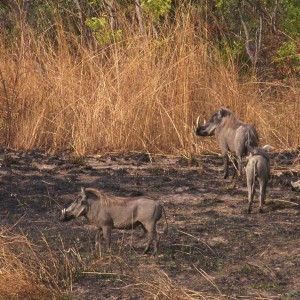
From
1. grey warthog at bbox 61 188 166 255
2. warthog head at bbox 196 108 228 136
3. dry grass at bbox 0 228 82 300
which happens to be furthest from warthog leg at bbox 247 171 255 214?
dry grass at bbox 0 228 82 300

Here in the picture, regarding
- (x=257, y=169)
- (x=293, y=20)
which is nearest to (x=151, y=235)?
(x=257, y=169)

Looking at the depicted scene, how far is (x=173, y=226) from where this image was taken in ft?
24.5

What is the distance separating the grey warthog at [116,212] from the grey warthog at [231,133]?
2794mm

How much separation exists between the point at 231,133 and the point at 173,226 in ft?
7.12

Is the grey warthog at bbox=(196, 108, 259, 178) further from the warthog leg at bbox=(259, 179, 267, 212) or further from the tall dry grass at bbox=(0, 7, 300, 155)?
the warthog leg at bbox=(259, 179, 267, 212)

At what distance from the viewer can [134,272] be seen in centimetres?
613

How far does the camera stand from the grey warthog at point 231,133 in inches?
360

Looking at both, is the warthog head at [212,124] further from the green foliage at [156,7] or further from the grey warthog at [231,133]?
the green foliage at [156,7]

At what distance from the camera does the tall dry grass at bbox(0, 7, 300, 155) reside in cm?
1120

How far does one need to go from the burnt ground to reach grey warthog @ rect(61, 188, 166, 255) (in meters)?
0.12

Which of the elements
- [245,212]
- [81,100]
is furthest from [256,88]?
[245,212]

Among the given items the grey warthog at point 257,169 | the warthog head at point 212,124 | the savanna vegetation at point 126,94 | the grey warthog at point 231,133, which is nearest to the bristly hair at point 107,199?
the grey warthog at point 257,169

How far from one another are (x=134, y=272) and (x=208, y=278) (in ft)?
1.61

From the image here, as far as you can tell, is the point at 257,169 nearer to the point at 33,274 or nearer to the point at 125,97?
the point at 33,274
